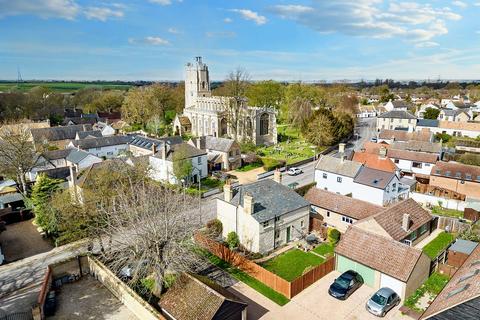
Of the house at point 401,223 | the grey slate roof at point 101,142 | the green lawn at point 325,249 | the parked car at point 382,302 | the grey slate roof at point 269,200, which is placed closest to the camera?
the parked car at point 382,302

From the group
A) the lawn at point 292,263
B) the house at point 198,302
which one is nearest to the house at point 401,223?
the lawn at point 292,263

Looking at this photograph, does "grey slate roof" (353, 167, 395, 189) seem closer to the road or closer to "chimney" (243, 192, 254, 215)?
"chimney" (243, 192, 254, 215)

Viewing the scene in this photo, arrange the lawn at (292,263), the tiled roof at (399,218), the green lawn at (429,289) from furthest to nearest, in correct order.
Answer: the tiled roof at (399,218), the lawn at (292,263), the green lawn at (429,289)

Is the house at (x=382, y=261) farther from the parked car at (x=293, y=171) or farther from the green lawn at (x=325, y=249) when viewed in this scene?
the parked car at (x=293, y=171)

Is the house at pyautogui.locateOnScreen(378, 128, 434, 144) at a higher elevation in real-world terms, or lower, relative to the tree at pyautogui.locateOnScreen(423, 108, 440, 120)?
lower

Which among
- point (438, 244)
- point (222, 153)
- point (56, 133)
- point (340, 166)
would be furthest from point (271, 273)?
point (56, 133)

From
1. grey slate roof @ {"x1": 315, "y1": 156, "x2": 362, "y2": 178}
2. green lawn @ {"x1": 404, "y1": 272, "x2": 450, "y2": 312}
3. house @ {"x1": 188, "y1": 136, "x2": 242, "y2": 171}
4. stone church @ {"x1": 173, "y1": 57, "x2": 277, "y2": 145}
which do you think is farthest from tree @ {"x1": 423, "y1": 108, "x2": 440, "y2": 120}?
green lawn @ {"x1": 404, "y1": 272, "x2": 450, "y2": 312}

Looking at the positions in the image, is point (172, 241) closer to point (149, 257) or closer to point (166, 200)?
point (149, 257)
